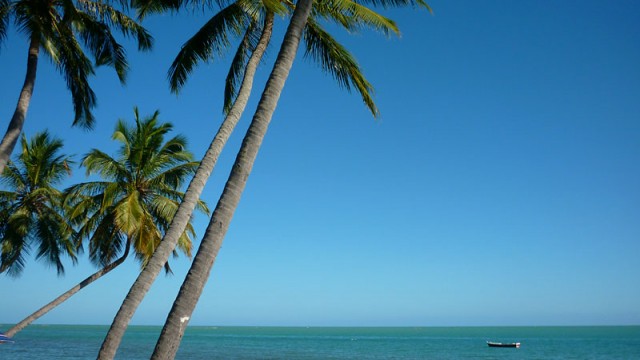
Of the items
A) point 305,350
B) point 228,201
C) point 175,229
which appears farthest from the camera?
point 305,350

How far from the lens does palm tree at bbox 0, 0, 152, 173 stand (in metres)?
12.8

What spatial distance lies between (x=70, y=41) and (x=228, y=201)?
30.8ft

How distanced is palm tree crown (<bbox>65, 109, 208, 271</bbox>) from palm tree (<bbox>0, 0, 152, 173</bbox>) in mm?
5310

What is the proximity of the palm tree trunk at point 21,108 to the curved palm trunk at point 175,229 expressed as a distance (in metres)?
6.53

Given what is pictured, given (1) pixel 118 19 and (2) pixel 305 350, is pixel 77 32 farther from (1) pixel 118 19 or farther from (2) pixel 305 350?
(2) pixel 305 350

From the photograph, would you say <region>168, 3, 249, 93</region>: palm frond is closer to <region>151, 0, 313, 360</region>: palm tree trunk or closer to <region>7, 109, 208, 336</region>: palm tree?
<region>151, 0, 313, 360</region>: palm tree trunk

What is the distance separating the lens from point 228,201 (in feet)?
22.3

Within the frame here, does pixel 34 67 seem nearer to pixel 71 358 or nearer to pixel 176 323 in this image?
pixel 176 323

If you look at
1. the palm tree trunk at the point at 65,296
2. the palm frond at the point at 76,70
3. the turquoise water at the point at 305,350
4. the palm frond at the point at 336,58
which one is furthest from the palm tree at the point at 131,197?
the turquoise water at the point at 305,350

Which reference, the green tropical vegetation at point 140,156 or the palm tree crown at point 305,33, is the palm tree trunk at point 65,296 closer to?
the green tropical vegetation at point 140,156

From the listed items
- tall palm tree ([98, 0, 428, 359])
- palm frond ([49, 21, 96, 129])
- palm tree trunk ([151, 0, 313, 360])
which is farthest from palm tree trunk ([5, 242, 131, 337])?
palm tree trunk ([151, 0, 313, 360])

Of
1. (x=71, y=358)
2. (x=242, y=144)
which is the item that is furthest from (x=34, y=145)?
(x=71, y=358)


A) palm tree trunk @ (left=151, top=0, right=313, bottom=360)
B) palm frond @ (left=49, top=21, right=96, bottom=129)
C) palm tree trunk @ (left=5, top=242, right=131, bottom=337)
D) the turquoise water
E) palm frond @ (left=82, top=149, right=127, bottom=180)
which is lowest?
palm tree trunk @ (left=151, top=0, right=313, bottom=360)

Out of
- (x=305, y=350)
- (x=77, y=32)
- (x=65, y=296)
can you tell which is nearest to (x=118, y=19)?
(x=77, y=32)
